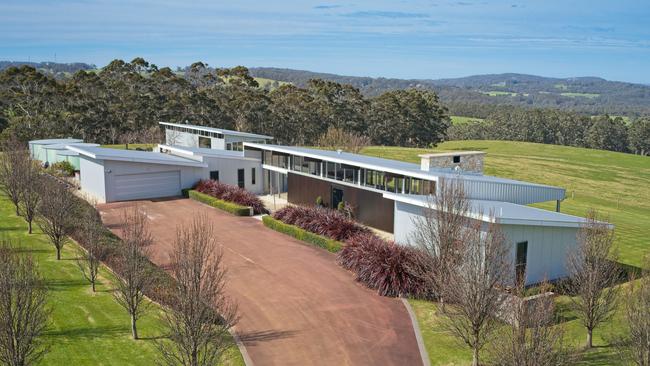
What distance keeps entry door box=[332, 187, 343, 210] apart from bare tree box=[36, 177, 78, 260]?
14.3m

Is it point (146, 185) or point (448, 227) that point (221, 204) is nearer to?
point (146, 185)

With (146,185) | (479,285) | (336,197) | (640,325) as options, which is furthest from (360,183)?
(640,325)

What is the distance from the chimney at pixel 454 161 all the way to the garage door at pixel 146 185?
17.9 meters

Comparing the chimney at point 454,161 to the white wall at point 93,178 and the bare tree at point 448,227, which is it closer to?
the bare tree at point 448,227

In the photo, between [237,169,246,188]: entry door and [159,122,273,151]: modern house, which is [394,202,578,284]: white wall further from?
[159,122,273,151]: modern house

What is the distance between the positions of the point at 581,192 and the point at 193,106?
145ft

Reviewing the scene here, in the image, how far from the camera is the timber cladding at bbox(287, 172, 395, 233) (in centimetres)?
2902

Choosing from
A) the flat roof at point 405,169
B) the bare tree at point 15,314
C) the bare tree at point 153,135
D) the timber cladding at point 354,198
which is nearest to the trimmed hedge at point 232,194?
the timber cladding at point 354,198

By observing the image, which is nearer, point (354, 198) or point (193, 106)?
point (354, 198)

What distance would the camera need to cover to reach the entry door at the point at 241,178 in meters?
39.8

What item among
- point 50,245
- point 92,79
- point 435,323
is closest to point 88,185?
point 50,245

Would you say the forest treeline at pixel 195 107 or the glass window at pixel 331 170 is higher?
the forest treeline at pixel 195 107

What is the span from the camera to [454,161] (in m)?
28.2

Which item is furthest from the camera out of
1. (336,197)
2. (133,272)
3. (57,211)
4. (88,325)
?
(336,197)
